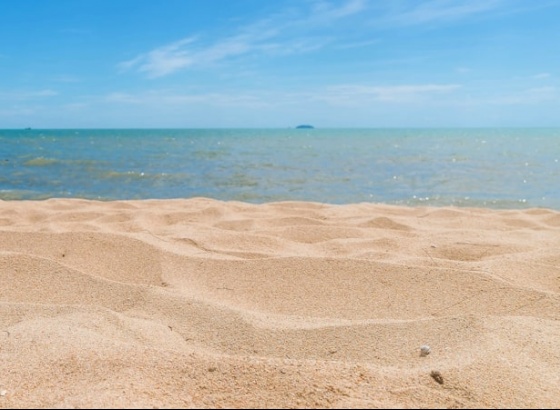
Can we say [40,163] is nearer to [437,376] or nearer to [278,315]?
[278,315]

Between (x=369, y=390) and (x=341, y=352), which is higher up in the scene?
(x=369, y=390)

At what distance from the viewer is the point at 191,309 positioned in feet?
7.68

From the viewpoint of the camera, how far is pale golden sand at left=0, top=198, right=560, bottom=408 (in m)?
1.43

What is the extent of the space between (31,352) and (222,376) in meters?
0.72

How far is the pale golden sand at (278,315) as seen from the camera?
1431mm

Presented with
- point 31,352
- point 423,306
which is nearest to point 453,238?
point 423,306

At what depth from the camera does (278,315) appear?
237 centimetres

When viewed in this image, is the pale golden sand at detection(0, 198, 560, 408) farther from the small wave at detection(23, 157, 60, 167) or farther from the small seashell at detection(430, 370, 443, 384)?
the small wave at detection(23, 157, 60, 167)

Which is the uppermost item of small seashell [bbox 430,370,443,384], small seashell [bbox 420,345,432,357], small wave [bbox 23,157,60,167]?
small wave [bbox 23,157,60,167]

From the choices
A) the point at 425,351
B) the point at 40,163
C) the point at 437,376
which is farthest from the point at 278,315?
the point at 40,163

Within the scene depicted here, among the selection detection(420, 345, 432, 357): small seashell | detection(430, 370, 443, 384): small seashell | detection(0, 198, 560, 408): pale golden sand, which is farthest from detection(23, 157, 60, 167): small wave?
detection(430, 370, 443, 384): small seashell

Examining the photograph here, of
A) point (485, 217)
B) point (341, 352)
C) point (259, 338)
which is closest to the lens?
point (341, 352)

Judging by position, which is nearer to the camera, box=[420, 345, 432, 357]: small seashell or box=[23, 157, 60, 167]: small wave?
box=[420, 345, 432, 357]: small seashell

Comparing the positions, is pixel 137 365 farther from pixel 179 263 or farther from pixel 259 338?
pixel 179 263
